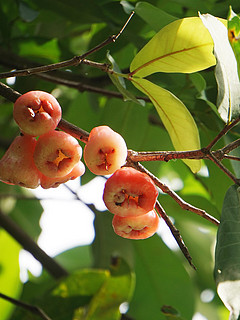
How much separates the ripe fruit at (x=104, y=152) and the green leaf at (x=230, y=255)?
19 cm

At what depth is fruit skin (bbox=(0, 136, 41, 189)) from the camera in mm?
861

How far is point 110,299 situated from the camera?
149cm

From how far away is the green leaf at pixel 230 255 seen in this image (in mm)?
720

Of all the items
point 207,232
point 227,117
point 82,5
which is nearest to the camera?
point 227,117

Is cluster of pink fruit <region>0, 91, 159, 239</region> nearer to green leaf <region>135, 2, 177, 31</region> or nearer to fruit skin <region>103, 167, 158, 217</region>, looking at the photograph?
fruit skin <region>103, 167, 158, 217</region>

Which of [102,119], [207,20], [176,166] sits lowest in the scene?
[176,166]

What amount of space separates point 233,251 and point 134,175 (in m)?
0.19

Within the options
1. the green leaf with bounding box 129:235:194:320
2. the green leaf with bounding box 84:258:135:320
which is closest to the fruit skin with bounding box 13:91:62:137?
the green leaf with bounding box 84:258:135:320

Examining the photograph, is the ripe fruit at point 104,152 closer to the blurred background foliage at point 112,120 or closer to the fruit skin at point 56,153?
the fruit skin at point 56,153

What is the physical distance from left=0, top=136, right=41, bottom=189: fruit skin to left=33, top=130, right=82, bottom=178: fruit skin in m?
0.05

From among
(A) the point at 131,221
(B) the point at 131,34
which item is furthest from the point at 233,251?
(B) the point at 131,34

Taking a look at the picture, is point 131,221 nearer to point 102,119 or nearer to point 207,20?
point 207,20

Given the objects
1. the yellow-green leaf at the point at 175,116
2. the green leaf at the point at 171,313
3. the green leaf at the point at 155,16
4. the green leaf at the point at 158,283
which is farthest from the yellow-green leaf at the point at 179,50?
the green leaf at the point at 158,283

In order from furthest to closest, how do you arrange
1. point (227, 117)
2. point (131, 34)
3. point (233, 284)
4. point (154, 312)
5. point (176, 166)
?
point (176, 166) → point (154, 312) → point (131, 34) → point (227, 117) → point (233, 284)
